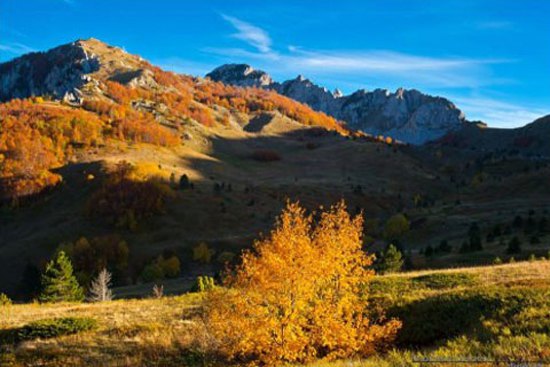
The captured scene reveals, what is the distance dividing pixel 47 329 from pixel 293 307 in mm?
14789

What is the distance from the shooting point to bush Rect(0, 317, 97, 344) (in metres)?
25.2

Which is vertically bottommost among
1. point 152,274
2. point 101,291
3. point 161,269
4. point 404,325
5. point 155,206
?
point 152,274

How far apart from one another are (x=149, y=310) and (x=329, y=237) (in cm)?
1544

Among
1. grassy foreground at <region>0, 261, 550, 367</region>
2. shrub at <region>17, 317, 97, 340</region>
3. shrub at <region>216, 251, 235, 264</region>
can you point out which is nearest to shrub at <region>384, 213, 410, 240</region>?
shrub at <region>216, 251, 235, 264</region>

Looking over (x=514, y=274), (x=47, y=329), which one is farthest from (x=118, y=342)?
(x=514, y=274)

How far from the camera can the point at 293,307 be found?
2072cm

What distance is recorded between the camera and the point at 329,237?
22703 millimetres

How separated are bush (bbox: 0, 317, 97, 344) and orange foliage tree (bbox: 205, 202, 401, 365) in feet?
28.9

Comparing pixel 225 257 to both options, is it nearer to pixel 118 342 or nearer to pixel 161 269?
pixel 161 269

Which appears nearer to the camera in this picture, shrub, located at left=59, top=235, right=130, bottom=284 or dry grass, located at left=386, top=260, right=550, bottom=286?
dry grass, located at left=386, top=260, right=550, bottom=286

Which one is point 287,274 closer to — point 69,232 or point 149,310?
point 149,310

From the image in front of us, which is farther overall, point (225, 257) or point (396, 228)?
point (396, 228)

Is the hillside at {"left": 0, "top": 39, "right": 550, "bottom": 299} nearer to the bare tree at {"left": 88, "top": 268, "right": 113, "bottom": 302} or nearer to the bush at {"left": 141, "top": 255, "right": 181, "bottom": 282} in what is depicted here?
the bush at {"left": 141, "top": 255, "right": 181, "bottom": 282}

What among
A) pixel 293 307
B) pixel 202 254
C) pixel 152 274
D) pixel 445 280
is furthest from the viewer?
pixel 202 254
